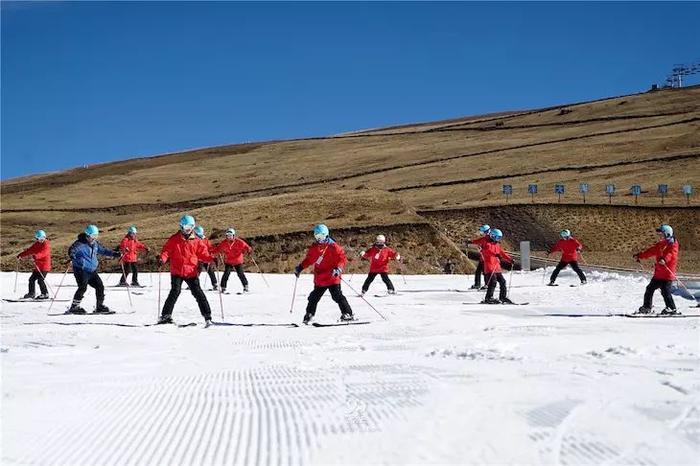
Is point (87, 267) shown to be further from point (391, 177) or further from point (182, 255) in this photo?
point (391, 177)

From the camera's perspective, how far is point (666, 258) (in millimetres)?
15172

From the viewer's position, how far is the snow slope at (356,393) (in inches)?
197

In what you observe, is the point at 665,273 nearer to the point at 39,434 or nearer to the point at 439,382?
the point at 439,382

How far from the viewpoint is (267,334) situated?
12.6m

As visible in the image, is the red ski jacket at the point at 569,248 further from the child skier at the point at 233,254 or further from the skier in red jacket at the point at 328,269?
the skier in red jacket at the point at 328,269

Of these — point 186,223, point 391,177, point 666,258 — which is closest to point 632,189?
point 391,177

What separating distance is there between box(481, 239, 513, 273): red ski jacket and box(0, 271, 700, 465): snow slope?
6.03 meters

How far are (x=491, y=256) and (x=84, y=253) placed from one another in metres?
9.84

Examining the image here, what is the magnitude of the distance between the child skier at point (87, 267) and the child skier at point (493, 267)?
873cm

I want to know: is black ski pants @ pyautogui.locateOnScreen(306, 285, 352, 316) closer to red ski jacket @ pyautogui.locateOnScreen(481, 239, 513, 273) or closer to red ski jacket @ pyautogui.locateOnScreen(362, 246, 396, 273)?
red ski jacket @ pyautogui.locateOnScreen(481, 239, 513, 273)

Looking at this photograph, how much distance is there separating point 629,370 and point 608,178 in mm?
77120

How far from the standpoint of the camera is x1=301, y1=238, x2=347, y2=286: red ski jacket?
14320 millimetres

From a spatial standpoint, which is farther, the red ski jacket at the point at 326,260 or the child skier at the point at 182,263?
the red ski jacket at the point at 326,260

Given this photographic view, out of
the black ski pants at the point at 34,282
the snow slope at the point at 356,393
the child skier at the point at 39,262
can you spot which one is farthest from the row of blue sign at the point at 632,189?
the snow slope at the point at 356,393
